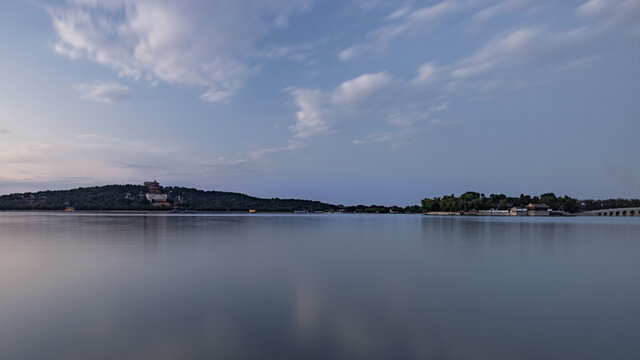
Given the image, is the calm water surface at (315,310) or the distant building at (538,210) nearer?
the calm water surface at (315,310)

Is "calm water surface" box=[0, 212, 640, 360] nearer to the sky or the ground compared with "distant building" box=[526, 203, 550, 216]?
nearer to the sky

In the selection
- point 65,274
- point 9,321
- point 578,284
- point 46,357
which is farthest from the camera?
point 65,274

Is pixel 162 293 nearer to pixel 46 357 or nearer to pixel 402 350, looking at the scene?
pixel 46 357

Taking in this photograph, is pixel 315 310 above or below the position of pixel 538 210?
above

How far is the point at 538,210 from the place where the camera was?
193 meters

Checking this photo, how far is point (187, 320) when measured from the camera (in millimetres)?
9375

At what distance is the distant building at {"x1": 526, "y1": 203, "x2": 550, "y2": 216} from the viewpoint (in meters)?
190

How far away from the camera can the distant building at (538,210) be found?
19012 centimetres

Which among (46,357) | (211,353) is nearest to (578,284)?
(211,353)

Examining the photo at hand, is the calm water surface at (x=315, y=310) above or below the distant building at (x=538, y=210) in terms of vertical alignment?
above

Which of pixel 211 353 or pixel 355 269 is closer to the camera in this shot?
pixel 211 353

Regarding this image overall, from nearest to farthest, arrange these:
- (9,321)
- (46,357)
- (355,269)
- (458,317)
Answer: (46,357) < (9,321) < (458,317) < (355,269)

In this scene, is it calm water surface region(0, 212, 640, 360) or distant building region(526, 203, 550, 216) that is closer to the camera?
calm water surface region(0, 212, 640, 360)

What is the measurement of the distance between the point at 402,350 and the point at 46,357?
7078 mm
